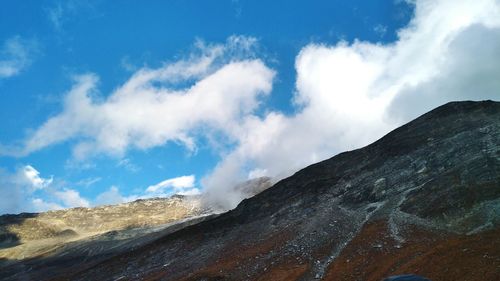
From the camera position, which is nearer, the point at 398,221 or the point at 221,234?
the point at 398,221

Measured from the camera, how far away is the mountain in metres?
44.5

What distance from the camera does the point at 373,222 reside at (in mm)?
57938

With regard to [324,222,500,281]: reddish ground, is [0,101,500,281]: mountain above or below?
above

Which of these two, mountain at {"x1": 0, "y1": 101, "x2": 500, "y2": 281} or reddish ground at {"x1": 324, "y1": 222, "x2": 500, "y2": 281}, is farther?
mountain at {"x1": 0, "y1": 101, "x2": 500, "y2": 281}

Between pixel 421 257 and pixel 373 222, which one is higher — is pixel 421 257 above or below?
below

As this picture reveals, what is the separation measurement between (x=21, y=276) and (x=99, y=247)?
25377 mm

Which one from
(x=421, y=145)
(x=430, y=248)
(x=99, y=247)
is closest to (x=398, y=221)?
(x=430, y=248)

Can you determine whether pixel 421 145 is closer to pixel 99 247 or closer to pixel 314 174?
pixel 314 174

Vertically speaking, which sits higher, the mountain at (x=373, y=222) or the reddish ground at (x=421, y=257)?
the mountain at (x=373, y=222)

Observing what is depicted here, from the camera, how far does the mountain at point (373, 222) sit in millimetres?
44500

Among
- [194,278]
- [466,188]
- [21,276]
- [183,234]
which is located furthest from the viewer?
[21,276]

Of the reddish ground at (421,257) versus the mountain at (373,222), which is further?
the mountain at (373,222)

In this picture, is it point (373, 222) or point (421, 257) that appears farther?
point (373, 222)

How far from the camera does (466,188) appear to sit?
54.4m
